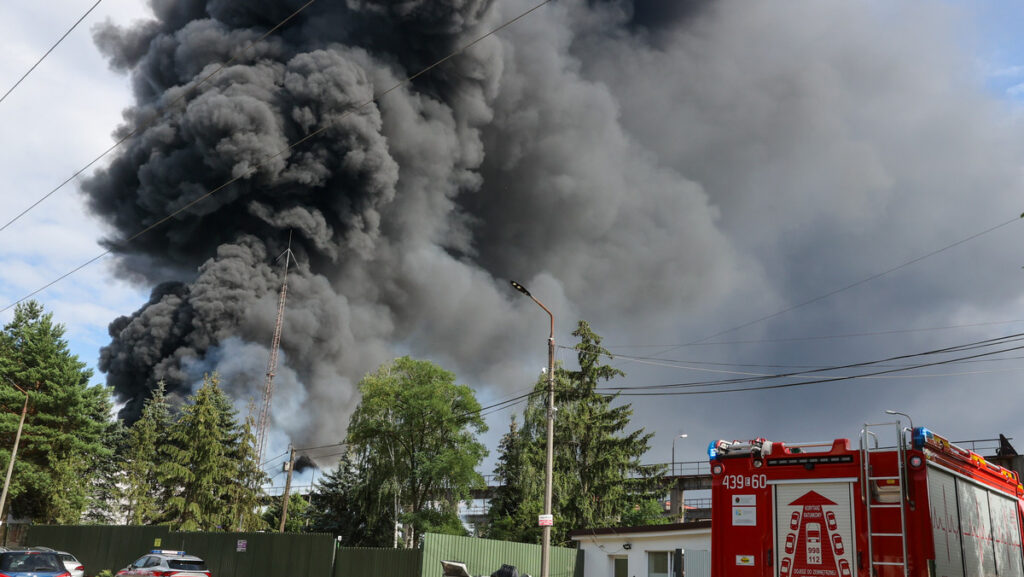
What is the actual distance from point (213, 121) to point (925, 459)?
225ft

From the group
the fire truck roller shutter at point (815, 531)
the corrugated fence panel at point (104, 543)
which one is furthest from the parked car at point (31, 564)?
the fire truck roller shutter at point (815, 531)

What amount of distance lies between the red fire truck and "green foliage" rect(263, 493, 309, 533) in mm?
46300

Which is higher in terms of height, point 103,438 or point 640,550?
point 103,438

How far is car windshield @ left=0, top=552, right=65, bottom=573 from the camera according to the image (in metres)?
16.7

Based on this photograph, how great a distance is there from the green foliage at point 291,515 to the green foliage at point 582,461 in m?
17.0

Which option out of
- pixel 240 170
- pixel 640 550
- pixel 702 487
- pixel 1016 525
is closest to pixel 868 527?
pixel 1016 525

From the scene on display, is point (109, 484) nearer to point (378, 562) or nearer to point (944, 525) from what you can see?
point (378, 562)

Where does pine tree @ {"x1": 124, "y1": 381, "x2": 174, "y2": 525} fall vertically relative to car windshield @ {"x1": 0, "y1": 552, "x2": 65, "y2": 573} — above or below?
above

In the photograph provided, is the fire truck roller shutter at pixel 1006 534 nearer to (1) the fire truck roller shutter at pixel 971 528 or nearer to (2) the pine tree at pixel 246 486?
(1) the fire truck roller shutter at pixel 971 528

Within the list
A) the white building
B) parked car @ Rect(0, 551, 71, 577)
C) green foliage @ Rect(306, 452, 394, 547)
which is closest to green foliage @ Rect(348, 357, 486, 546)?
green foliage @ Rect(306, 452, 394, 547)

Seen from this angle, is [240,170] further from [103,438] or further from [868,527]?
[868,527]

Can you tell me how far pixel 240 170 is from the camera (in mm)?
67312

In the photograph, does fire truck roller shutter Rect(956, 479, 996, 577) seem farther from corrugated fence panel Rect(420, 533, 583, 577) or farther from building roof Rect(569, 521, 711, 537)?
corrugated fence panel Rect(420, 533, 583, 577)

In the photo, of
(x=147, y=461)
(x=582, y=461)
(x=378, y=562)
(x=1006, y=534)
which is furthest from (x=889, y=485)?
(x=147, y=461)
